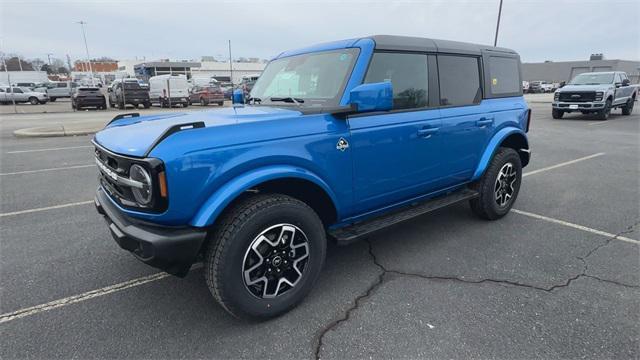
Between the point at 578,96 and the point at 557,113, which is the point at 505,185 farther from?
the point at 557,113

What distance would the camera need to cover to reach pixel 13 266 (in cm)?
343

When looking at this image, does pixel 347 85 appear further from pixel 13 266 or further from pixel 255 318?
pixel 13 266

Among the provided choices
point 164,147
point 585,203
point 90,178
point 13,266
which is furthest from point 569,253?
point 90,178

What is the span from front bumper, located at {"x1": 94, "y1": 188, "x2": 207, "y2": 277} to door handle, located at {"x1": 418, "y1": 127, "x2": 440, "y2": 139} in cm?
208

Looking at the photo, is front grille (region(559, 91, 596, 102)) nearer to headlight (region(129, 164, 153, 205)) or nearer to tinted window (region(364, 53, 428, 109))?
tinted window (region(364, 53, 428, 109))

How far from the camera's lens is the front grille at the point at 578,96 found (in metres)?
15.5

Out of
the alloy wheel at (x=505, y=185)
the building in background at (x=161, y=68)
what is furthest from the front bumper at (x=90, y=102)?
the building in background at (x=161, y=68)

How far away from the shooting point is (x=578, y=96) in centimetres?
1586

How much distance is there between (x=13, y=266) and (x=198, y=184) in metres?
2.51

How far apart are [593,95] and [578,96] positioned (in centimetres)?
54

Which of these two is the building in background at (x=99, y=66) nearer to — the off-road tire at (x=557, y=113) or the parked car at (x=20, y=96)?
the parked car at (x=20, y=96)

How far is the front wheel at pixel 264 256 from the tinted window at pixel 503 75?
297 centimetres

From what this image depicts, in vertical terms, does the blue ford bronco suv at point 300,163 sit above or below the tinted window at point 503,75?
below

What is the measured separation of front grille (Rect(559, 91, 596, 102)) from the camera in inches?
610
